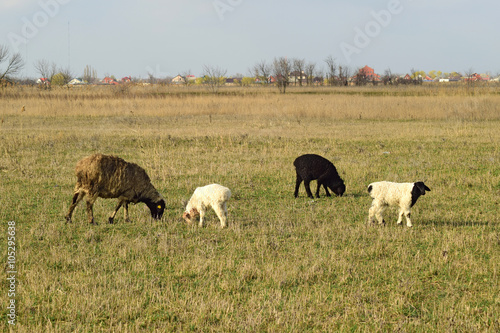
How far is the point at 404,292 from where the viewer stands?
6.06m

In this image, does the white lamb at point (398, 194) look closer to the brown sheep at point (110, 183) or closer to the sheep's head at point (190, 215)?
the sheep's head at point (190, 215)

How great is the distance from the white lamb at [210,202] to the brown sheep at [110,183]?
32.5 inches

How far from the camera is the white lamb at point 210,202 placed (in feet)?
28.2

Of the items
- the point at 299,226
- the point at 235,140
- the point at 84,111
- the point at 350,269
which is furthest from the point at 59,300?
the point at 84,111

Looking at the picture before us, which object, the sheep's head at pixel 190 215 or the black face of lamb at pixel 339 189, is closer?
the sheep's head at pixel 190 215

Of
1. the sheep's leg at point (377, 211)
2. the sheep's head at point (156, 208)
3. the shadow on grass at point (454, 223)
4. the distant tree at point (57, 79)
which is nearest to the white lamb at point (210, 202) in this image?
the sheep's head at point (156, 208)

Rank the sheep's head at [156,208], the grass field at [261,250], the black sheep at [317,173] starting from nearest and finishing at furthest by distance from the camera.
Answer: the grass field at [261,250] → the sheep's head at [156,208] → the black sheep at [317,173]

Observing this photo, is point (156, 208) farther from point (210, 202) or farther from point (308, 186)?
point (308, 186)

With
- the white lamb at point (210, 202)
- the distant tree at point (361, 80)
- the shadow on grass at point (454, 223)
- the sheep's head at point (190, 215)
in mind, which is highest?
the distant tree at point (361, 80)

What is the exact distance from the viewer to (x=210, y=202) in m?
8.71

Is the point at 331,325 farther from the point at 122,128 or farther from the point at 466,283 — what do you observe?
the point at 122,128

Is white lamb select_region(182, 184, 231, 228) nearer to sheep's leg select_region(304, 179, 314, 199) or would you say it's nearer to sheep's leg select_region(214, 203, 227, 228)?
sheep's leg select_region(214, 203, 227, 228)

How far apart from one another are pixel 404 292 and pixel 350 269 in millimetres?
903

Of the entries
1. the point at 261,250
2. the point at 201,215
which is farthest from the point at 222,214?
the point at 261,250
